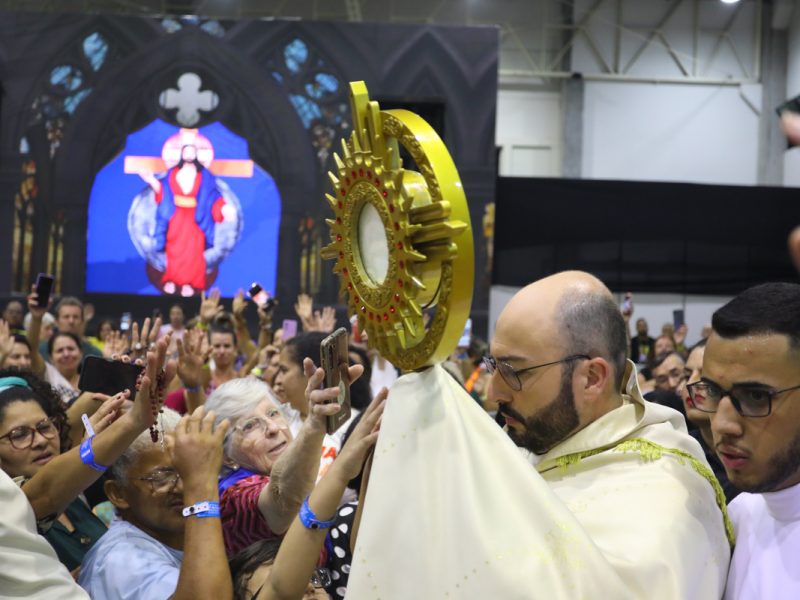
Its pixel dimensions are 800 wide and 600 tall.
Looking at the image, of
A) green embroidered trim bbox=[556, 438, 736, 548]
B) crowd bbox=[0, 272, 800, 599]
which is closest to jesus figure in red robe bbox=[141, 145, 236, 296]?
crowd bbox=[0, 272, 800, 599]

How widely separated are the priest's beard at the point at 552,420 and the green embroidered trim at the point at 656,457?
48mm

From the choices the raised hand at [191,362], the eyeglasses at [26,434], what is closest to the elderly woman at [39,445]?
the eyeglasses at [26,434]

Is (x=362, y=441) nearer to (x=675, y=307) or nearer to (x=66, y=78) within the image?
(x=66, y=78)

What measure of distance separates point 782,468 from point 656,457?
227 mm

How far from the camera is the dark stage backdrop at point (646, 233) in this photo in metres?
12.9

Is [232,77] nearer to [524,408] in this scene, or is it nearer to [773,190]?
[773,190]

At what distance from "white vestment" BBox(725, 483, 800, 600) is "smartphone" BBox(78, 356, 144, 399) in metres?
1.79

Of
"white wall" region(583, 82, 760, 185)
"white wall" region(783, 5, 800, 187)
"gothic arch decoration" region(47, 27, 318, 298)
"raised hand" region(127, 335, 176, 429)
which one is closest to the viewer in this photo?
"raised hand" region(127, 335, 176, 429)

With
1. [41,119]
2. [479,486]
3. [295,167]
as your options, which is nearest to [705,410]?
[479,486]

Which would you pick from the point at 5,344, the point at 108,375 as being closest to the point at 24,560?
the point at 108,375

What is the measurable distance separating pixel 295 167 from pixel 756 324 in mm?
10154

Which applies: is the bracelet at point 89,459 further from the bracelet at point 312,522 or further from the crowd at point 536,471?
the bracelet at point 312,522

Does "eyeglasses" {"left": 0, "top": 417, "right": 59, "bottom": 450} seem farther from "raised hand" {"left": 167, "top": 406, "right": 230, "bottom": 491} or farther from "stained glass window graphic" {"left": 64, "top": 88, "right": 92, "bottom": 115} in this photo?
"stained glass window graphic" {"left": 64, "top": 88, "right": 92, "bottom": 115}

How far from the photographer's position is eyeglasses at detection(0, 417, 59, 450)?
2844 mm
